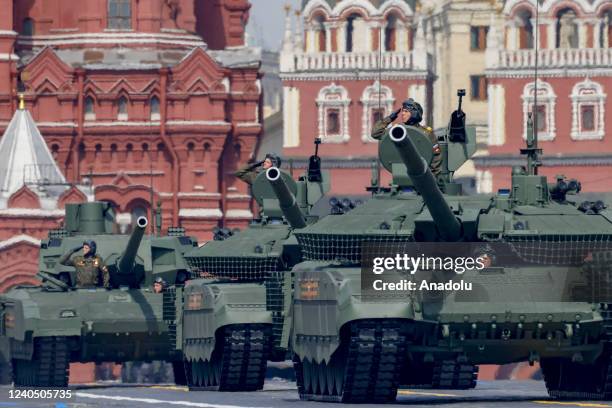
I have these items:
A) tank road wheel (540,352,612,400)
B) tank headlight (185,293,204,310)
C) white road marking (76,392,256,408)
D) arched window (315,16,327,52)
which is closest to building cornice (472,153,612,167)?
arched window (315,16,327,52)

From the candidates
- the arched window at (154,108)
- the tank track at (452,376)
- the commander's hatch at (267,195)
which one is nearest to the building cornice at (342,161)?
the arched window at (154,108)

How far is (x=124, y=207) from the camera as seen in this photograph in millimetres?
104500

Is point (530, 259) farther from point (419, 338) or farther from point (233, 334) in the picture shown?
point (233, 334)

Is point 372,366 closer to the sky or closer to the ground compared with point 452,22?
closer to the ground

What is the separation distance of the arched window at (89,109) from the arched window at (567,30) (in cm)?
2640

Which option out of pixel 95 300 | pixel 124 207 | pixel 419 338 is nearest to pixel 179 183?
pixel 124 207

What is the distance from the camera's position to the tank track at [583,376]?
1329 inches

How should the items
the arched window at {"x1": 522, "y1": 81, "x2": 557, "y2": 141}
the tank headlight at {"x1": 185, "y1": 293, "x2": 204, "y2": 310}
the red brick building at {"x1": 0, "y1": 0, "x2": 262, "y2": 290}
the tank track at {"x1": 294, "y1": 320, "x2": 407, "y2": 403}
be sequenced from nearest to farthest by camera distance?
the tank track at {"x1": 294, "y1": 320, "x2": 407, "y2": 403} < the tank headlight at {"x1": 185, "y1": 293, "x2": 204, "y2": 310} < the red brick building at {"x1": 0, "y1": 0, "x2": 262, "y2": 290} < the arched window at {"x1": 522, "y1": 81, "x2": 557, "y2": 141}

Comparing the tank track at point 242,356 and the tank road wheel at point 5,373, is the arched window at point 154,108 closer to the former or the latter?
the tank road wheel at point 5,373

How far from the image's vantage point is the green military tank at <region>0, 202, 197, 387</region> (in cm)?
4600

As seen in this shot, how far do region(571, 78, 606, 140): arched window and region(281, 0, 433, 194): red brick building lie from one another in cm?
690

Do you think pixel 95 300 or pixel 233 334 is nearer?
pixel 233 334

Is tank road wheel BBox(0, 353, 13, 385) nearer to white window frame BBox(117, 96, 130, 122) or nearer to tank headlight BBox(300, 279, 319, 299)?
tank headlight BBox(300, 279, 319, 299)

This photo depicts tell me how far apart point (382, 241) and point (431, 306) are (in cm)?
110
